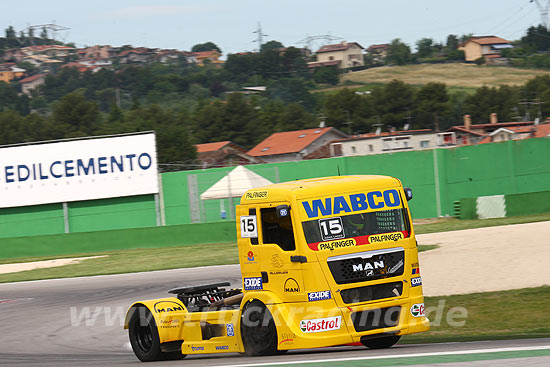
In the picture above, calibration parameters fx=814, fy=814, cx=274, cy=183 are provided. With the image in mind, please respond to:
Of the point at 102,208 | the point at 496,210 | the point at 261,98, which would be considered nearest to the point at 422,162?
the point at 496,210

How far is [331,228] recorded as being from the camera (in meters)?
10.3

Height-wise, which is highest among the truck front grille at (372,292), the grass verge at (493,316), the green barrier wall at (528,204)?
the truck front grille at (372,292)

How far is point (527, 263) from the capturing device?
18.2 metres

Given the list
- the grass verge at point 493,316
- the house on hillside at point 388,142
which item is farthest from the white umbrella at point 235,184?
the house on hillside at point 388,142

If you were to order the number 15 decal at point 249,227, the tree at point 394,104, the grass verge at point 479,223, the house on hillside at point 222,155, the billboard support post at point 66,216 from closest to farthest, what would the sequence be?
the number 15 decal at point 249,227 → the grass verge at point 479,223 → the billboard support post at point 66,216 → the house on hillside at point 222,155 → the tree at point 394,104

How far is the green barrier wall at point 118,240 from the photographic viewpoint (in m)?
36.4

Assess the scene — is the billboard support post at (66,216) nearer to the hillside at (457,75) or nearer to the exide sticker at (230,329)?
the exide sticker at (230,329)

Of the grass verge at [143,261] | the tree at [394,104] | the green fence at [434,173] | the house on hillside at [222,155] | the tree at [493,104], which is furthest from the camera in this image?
the tree at [493,104]

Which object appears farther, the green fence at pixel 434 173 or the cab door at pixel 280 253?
the green fence at pixel 434 173

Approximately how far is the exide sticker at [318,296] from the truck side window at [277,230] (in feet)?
2.09

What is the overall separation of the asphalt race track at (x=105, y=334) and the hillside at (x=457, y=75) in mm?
146055

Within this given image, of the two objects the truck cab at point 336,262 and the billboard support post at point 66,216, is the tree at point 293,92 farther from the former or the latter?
the truck cab at point 336,262

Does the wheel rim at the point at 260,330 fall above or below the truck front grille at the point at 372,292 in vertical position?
below

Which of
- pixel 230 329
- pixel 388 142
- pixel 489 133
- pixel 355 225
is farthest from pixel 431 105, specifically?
pixel 355 225
